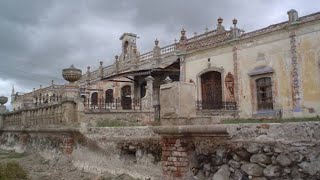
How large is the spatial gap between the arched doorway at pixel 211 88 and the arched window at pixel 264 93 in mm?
2261

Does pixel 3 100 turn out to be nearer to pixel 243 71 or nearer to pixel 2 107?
pixel 2 107

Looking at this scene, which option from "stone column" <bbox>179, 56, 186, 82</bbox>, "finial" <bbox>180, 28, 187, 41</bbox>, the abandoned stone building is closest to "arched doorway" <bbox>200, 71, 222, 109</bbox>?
the abandoned stone building

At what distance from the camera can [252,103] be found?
17.6 m

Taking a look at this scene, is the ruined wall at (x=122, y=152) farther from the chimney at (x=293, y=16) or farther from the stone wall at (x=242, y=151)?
the chimney at (x=293, y=16)

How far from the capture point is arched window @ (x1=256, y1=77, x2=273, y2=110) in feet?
56.2

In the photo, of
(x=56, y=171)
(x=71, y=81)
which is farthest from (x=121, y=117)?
(x=56, y=171)

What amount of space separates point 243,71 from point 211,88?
8.59ft

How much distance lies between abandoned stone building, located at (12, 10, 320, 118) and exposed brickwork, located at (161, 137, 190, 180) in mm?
5863

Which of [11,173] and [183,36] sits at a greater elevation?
[183,36]

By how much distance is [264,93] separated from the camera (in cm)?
1738

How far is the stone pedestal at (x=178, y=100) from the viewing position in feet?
22.2

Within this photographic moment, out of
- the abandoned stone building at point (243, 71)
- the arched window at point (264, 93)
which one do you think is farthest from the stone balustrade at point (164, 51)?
the arched window at point (264, 93)

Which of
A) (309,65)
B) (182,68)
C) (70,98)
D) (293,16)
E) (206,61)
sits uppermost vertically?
(293,16)

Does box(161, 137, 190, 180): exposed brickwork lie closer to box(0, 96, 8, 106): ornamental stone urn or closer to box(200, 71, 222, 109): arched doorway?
box(200, 71, 222, 109): arched doorway
